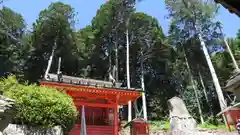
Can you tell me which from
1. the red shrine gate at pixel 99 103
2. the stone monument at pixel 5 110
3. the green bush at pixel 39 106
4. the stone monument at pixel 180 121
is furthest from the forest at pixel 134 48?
the stone monument at pixel 5 110

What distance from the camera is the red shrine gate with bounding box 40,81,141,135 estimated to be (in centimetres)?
Result: 1336

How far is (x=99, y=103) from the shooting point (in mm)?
14586

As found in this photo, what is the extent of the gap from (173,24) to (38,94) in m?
19.6

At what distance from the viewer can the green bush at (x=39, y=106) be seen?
957 cm

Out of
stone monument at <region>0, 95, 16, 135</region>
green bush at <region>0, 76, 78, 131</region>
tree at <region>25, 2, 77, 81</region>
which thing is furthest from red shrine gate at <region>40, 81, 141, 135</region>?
tree at <region>25, 2, 77, 81</region>

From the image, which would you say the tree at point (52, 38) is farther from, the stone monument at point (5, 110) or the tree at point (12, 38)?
the stone monument at point (5, 110)

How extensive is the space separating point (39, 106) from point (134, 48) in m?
20.4

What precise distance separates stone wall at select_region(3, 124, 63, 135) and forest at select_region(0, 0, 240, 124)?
17420 millimetres

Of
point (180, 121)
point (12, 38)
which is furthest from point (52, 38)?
point (180, 121)

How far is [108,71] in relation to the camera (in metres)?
30.2

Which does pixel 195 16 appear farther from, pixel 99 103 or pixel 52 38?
pixel 99 103

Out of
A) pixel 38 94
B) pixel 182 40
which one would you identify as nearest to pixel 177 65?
pixel 182 40

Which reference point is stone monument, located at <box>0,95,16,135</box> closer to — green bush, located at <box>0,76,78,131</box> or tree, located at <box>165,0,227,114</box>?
green bush, located at <box>0,76,78,131</box>

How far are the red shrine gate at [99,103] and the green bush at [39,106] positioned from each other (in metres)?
2.58
